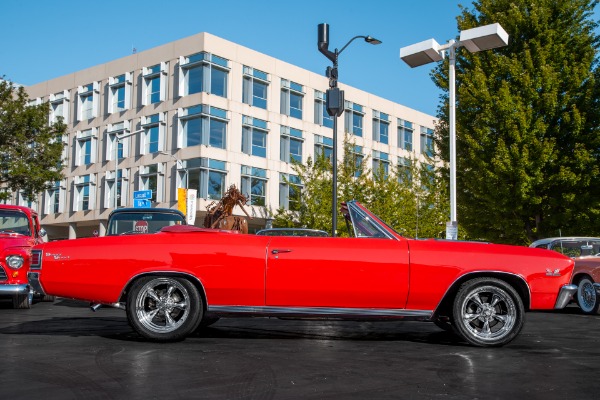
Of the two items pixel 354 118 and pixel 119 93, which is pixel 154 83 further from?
pixel 354 118

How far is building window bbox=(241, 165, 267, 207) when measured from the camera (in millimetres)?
46844

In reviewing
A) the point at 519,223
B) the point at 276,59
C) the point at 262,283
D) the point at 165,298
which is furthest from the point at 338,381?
the point at 276,59

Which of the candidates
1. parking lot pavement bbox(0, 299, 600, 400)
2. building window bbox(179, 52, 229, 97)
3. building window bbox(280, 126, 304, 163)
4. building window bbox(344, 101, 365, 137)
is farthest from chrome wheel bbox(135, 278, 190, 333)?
building window bbox(344, 101, 365, 137)

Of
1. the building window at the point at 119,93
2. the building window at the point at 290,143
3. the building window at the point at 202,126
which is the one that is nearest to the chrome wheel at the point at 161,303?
the building window at the point at 202,126

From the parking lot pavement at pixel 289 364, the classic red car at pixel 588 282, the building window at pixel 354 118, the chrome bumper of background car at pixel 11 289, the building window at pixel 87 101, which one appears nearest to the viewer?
the parking lot pavement at pixel 289 364

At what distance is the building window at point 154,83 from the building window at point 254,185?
297 inches

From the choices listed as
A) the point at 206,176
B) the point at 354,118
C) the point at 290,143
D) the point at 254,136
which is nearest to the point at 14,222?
the point at 206,176

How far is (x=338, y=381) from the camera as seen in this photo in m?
5.02

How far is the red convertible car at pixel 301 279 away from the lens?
684cm

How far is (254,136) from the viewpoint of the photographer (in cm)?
4797

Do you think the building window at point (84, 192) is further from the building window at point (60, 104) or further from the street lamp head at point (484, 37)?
the street lamp head at point (484, 37)

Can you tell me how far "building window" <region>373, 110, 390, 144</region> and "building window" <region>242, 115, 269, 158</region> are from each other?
12812mm

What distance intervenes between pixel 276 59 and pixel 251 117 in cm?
517

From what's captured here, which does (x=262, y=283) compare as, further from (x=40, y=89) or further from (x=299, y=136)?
(x=40, y=89)
